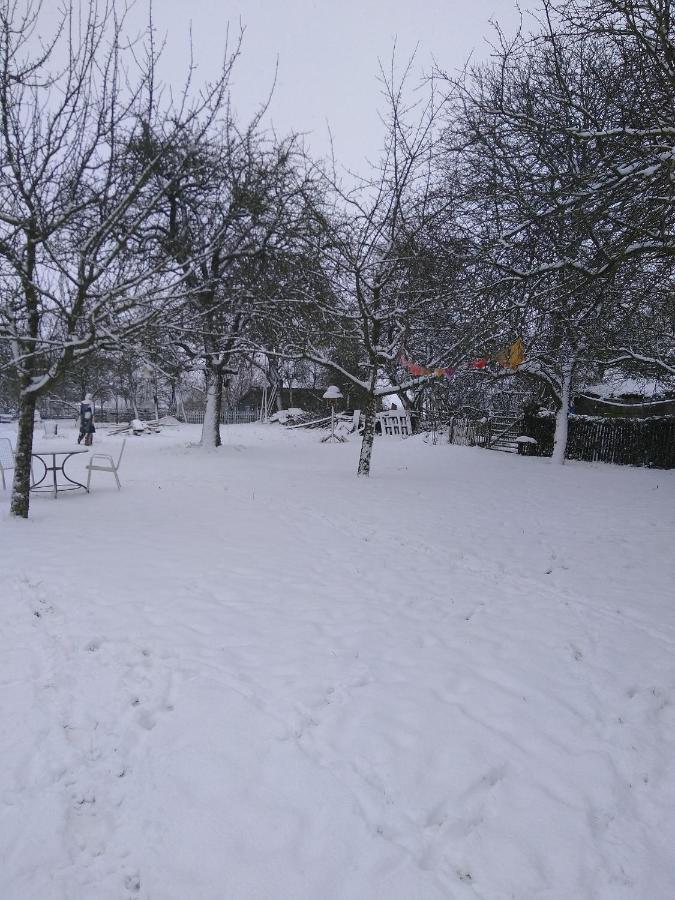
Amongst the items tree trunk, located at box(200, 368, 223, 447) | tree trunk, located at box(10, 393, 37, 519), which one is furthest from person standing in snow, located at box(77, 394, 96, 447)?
tree trunk, located at box(10, 393, 37, 519)

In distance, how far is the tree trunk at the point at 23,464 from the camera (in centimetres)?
681

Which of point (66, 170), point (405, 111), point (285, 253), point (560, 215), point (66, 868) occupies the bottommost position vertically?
point (66, 868)

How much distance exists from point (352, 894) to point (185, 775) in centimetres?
97

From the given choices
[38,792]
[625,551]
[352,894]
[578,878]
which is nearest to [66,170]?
[38,792]

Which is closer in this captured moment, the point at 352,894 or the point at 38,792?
the point at 352,894

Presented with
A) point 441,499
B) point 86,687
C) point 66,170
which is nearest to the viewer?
point 86,687

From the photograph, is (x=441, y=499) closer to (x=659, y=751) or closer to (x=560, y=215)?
(x=560, y=215)

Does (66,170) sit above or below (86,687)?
above

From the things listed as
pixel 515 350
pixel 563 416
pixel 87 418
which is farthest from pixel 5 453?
pixel 563 416

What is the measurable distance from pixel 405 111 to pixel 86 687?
1216cm

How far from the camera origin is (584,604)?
4.61 m

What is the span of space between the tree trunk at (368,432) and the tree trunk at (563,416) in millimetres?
5871

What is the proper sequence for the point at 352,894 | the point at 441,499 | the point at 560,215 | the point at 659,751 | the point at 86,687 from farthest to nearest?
the point at 441,499 → the point at 560,215 → the point at 86,687 → the point at 659,751 → the point at 352,894

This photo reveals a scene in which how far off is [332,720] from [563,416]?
45.8ft
